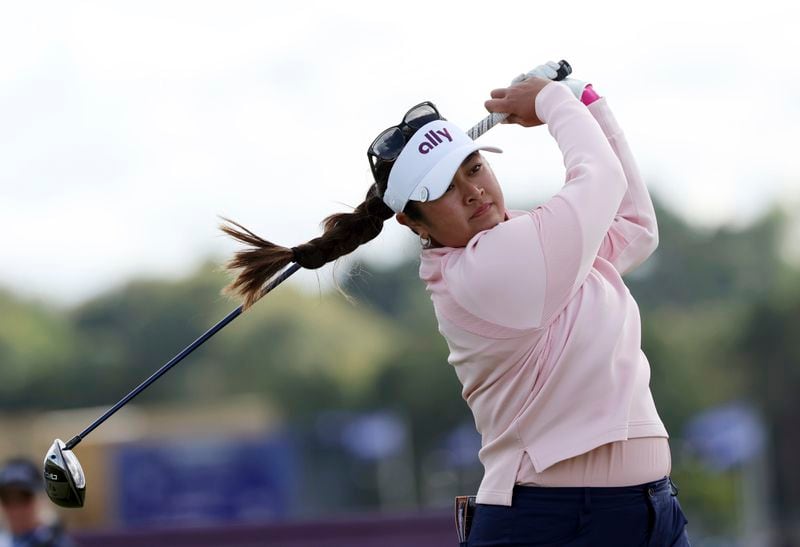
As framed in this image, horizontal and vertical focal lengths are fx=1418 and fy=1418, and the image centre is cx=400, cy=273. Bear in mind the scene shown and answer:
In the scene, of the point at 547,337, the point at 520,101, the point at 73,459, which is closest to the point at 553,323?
the point at 547,337

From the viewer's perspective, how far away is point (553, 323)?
3.47 m

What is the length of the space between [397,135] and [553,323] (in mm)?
661

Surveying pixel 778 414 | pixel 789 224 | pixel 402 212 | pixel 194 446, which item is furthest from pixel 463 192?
pixel 789 224

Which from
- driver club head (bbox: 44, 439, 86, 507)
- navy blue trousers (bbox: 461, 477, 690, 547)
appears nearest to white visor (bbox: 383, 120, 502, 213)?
navy blue trousers (bbox: 461, 477, 690, 547)

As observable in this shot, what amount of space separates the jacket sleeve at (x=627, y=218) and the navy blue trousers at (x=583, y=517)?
640 millimetres

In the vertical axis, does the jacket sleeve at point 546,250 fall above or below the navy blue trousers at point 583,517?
above

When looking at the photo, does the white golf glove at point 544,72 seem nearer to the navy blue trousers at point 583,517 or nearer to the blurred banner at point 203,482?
the navy blue trousers at point 583,517

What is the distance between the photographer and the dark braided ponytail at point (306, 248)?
3.88m

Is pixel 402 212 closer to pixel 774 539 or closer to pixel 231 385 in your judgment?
pixel 774 539

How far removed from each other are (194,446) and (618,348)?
19.8m

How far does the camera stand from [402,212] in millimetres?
3666

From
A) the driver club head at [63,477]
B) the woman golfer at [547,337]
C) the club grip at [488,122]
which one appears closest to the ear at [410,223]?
the woman golfer at [547,337]

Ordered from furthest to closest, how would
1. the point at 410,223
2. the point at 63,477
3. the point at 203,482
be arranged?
the point at 203,482, the point at 63,477, the point at 410,223

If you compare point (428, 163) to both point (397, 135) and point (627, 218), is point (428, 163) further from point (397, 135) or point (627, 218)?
point (627, 218)
